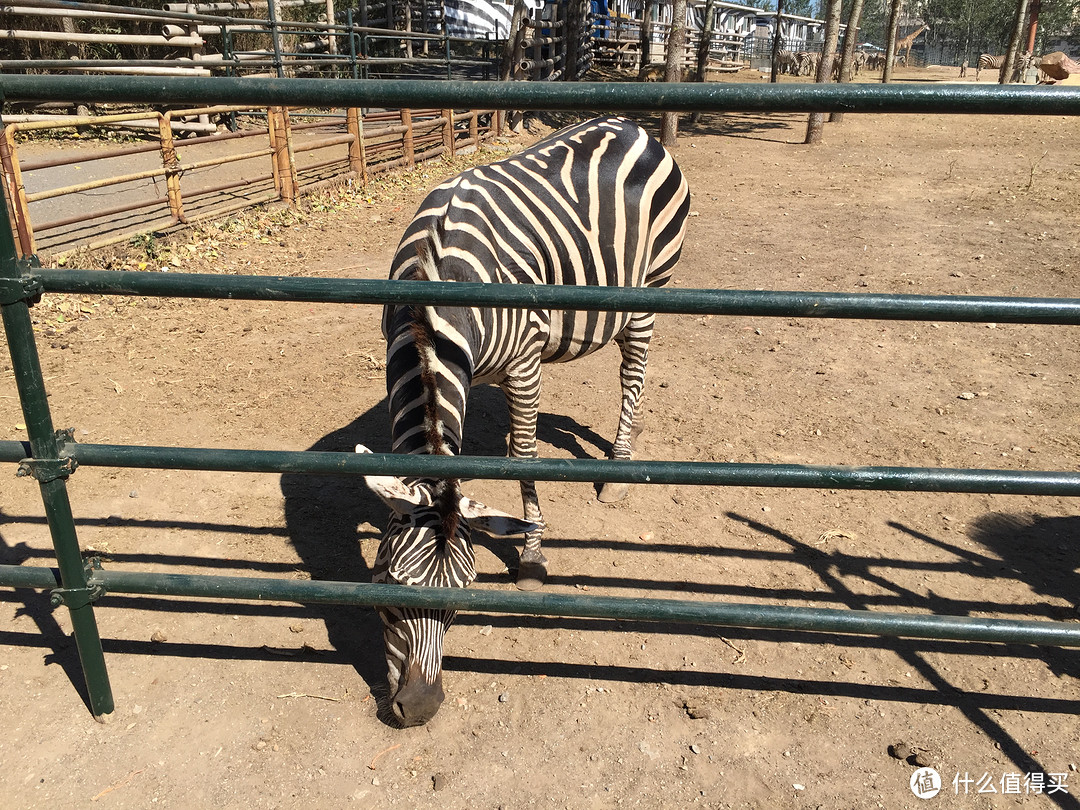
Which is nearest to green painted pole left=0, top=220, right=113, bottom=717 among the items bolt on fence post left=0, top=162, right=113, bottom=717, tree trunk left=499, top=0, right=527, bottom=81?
bolt on fence post left=0, top=162, right=113, bottom=717

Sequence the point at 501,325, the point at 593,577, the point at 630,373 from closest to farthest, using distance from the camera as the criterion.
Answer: the point at 501,325 → the point at 593,577 → the point at 630,373

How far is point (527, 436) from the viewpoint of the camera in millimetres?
3326

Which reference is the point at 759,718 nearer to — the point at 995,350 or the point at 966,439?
the point at 966,439

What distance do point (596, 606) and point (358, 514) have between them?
1909mm

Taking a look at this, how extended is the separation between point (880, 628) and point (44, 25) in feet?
55.3

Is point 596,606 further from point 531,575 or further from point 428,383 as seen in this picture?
point 531,575

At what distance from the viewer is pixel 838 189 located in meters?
10.7

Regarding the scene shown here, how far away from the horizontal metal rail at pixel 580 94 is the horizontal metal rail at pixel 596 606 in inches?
46.4

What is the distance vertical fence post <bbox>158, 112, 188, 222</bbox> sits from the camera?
7.39m

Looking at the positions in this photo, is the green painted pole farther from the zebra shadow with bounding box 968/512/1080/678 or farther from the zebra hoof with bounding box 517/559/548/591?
the zebra shadow with bounding box 968/512/1080/678

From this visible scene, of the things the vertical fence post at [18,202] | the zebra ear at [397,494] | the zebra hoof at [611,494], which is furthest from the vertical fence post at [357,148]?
the zebra ear at [397,494]

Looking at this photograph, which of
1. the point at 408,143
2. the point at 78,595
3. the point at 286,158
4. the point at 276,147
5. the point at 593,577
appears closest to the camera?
the point at 78,595

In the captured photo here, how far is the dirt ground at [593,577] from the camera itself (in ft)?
7.20

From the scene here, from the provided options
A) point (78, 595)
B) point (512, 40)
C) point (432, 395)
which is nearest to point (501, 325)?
point (432, 395)
